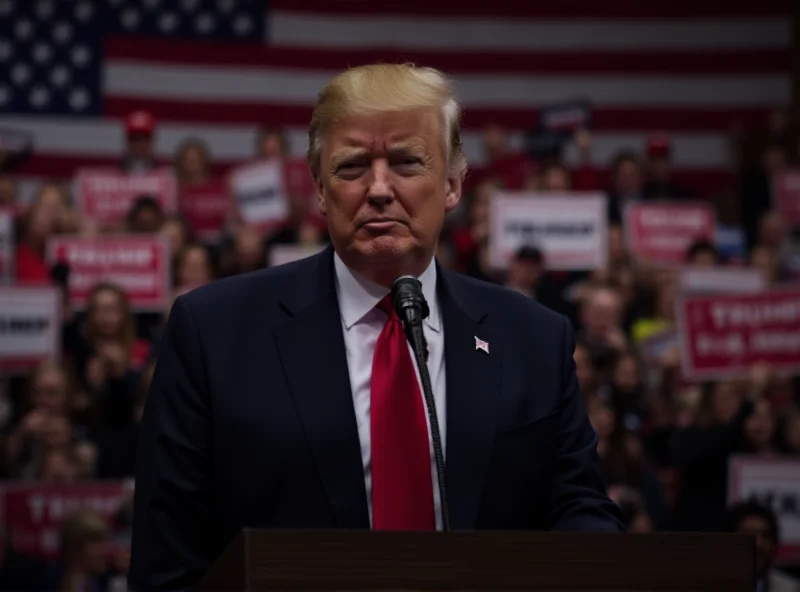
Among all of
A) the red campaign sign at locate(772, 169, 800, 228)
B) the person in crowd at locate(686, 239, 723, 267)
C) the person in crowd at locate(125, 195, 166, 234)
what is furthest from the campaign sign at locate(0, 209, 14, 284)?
the red campaign sign at locate(772, 169, 800, 228)

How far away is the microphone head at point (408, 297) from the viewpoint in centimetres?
292

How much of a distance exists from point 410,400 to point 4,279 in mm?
6960

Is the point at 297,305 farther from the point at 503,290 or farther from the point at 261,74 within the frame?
the point at 261,74

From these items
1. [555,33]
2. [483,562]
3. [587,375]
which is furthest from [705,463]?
[555,33]

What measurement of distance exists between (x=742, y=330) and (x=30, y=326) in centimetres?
362

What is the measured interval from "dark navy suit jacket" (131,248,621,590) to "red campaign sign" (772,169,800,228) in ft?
32.7

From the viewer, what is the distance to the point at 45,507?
25.5 ft

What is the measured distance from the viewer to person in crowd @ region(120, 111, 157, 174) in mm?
11086

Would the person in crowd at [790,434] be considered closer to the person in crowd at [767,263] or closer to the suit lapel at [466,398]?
the person in crowd at [767,263]

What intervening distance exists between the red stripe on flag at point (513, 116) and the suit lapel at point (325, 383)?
11.5m

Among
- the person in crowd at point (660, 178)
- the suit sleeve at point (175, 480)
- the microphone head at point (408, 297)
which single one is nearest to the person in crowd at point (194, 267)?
the person in crowd at point (660, 178)

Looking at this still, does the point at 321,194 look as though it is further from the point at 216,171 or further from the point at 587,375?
the point at 216,171

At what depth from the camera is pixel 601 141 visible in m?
15.2

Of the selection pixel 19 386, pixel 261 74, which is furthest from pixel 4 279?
pixel 261 74
